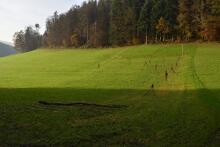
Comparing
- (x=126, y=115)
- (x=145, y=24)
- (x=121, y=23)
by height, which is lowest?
(x=126, y=115)

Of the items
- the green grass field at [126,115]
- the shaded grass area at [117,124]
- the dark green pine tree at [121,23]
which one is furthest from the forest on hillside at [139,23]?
the shaded grass area at [117,124]

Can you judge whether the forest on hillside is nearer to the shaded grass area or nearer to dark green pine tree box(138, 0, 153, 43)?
dark green pine tree box(138, 0, 153, 43)

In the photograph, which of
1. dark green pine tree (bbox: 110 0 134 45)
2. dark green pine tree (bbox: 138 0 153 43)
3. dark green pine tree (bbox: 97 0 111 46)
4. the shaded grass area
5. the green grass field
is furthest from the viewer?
dark green pine tree (bbox: 97 0 111 46)

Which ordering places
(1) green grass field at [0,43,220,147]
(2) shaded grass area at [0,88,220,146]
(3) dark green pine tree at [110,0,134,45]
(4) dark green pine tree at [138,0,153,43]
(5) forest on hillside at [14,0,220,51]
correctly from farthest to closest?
(3) dark green pine tree at [110,0,134,45] < (4) dark green pine tree at [138,0,153,43] < (5) forest on hillside at [14,0,220,51] < (1) green grass field at [0,43,220,147] < (2) shaded grass area at [0,88,220,146]

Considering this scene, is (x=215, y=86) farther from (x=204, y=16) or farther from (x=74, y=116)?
(x=204, y=16)

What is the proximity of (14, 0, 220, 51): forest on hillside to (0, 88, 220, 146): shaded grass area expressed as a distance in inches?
2781

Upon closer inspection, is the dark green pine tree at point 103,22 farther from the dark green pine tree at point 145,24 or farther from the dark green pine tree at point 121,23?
the dark green pine tree at point 145,24

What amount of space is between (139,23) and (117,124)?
95392 millimetres

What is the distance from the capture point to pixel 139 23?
115 metres

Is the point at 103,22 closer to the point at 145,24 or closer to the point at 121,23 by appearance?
the point at 121,23

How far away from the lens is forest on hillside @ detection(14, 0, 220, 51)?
101m

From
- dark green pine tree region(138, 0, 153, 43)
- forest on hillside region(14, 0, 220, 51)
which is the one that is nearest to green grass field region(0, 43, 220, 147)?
forest on hillside region(14, 0, 220, 51)

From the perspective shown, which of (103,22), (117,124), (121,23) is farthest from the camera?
(103,22)

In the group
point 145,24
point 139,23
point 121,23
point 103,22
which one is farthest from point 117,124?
point 103,22
